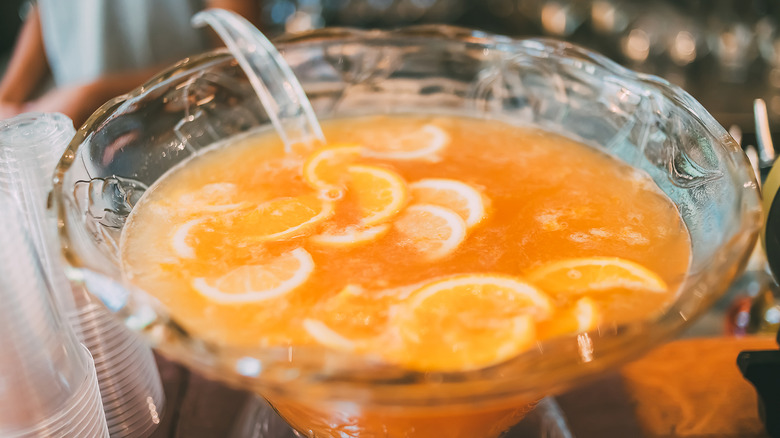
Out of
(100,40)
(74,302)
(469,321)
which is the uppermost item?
(469,321)

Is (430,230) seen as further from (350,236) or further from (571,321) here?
(571,321)

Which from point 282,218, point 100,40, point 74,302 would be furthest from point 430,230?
point 100,40

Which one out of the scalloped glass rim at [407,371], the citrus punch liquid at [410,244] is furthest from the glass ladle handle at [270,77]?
the scalloped glass rim at [407,371]

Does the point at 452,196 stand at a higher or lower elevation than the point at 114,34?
higher

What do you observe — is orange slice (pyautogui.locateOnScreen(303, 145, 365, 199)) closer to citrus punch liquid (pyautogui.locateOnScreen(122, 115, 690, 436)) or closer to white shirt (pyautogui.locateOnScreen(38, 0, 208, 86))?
citrus punch liquid (pyautogui.locateOnScreen(122, 115, 690, 436))

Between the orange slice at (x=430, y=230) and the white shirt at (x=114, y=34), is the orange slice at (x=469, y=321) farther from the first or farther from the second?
the white shirt at (x=114, y=34)

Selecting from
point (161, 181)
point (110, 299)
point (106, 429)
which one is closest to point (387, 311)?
point (110, 299)
